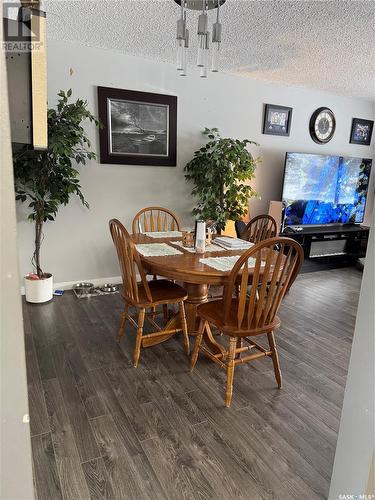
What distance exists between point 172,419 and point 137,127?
9.16 feet

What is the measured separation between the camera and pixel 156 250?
231cm

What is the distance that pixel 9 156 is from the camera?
0.62 m

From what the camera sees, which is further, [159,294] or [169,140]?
[169,140]

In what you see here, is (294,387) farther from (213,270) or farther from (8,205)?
(8,205)

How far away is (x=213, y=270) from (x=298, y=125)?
3441mm

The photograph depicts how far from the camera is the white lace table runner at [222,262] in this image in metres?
1.96

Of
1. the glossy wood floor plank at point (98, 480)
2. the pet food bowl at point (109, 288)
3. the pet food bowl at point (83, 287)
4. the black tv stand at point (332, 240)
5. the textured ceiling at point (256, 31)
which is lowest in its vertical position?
the glossy wood floor plank at point (98, 480)

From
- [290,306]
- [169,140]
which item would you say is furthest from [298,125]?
[290,306]

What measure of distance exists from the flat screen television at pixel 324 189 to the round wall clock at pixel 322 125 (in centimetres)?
32

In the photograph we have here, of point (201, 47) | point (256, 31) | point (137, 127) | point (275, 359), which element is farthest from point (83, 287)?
point (256, 31)

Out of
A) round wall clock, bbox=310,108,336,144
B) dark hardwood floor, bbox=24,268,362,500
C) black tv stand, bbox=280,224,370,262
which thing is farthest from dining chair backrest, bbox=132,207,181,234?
round wall clock, bbox=310,108,336,144

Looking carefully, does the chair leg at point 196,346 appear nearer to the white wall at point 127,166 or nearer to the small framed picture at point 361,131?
the white wall at point 127,166

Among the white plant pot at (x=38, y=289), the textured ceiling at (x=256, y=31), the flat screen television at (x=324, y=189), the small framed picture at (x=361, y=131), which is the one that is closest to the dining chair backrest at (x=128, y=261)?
the white plant pot at (x=38, y=289)

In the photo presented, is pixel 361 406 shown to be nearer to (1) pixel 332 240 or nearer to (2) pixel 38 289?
(2) pixel 38 289
